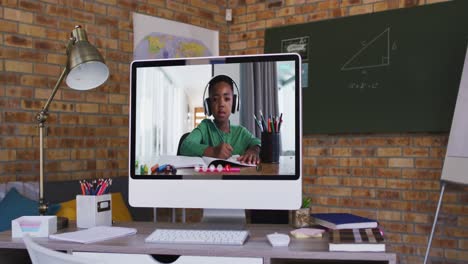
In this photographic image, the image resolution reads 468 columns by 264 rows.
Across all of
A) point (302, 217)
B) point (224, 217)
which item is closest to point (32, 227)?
point (224, 217)

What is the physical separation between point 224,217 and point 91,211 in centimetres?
50

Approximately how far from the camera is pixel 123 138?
3.43m

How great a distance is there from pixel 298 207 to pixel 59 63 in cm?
202

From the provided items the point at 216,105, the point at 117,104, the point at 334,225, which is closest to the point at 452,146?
the point at 334,225

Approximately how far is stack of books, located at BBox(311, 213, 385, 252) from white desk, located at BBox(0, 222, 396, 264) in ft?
0.08

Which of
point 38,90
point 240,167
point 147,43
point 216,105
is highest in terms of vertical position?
point 147,43

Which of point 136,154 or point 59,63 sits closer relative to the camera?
point 136,154

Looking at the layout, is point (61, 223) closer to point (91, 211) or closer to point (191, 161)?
point (91, 211)

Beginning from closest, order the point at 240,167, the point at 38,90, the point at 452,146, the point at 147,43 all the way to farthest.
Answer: the point at 240,167 < the point at 452,146 < the point at 38,90 < the point at 147,43

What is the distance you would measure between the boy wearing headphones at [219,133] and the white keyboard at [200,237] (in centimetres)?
28

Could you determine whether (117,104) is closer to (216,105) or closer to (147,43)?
(147,43)

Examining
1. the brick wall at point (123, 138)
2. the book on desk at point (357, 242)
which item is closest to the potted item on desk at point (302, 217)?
the book on desk at point (357, 242)

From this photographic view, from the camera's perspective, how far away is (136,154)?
1793mm

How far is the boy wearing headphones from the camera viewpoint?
5.79ft
